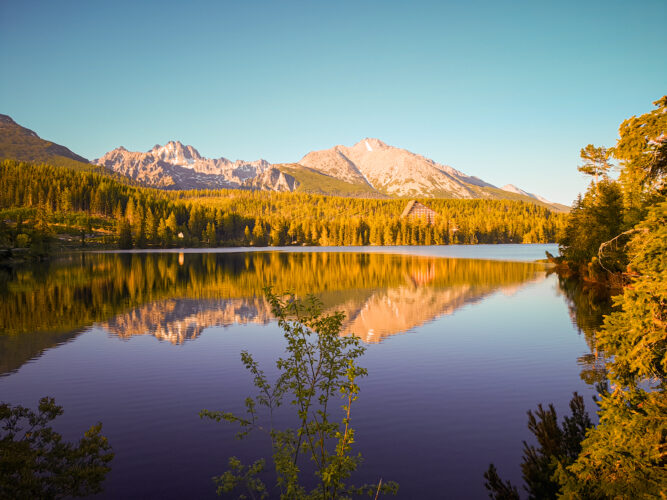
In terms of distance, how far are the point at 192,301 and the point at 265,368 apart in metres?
25.3

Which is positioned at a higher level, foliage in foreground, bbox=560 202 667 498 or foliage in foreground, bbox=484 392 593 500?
foliage in foreground, bbox=560 202 667 498

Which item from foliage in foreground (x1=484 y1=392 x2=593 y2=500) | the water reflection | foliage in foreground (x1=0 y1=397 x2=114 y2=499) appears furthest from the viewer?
the water reflection

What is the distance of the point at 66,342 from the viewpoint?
28750mm

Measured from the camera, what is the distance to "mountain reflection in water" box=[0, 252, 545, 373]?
31.8 meters

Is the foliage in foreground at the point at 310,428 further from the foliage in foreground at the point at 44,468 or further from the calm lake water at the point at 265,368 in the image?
the foliage in foreground at the point at 44,468

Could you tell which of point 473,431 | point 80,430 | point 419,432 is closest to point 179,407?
point 80,430

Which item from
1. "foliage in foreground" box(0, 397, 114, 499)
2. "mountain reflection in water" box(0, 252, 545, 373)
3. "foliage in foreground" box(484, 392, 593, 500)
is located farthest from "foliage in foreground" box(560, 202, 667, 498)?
"mountain reflection in water" box(0, 252, 545, 373)

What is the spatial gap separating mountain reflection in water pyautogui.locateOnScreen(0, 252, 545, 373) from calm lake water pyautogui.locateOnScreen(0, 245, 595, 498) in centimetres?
32

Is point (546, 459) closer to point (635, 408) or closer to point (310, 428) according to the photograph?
point (635, 408)

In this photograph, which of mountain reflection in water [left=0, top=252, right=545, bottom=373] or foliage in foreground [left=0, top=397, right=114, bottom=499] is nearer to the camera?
foliage in foreground [left=0, top=397, right=114, bottom=499]

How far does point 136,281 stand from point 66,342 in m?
35.6

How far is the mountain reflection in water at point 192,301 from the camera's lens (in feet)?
104

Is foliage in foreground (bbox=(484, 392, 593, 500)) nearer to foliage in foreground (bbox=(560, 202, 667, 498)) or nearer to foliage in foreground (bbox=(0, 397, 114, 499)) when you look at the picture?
foliage in foreground (bbox=(560, 202, 667, 498))

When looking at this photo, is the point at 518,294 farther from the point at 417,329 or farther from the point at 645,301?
the point at 645,301
